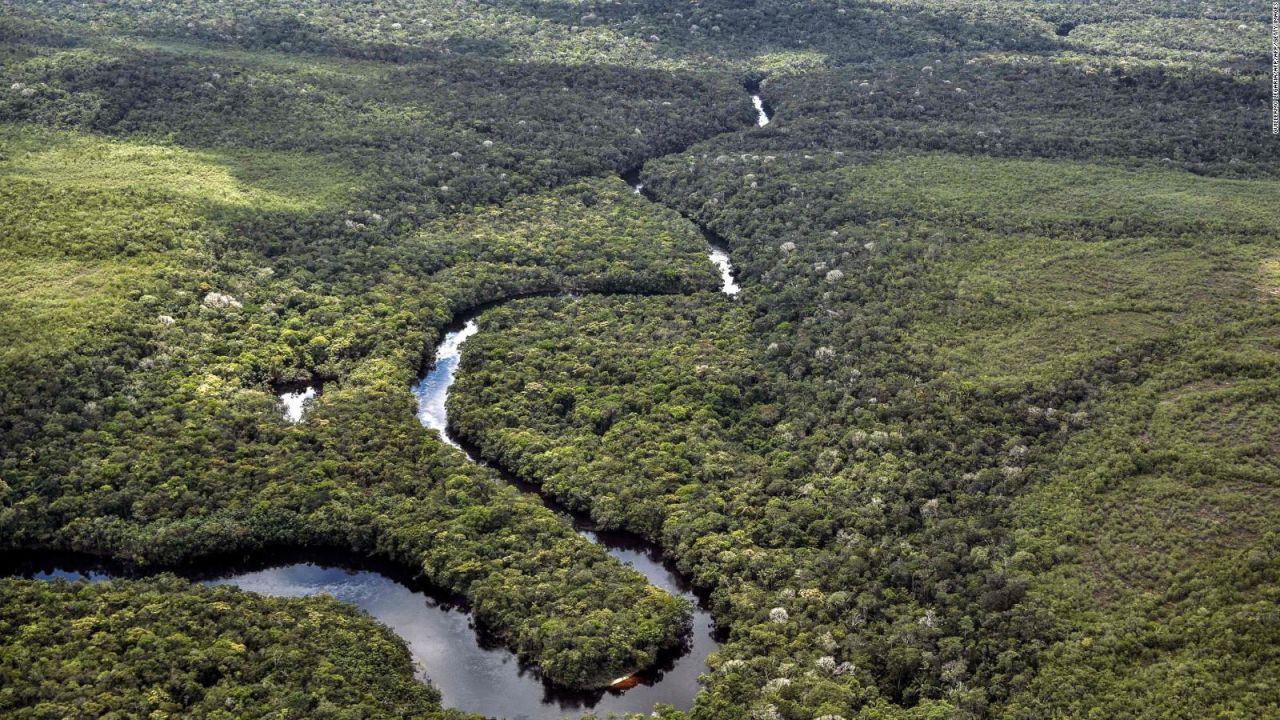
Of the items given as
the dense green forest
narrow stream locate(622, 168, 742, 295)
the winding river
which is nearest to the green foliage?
the dense green forest

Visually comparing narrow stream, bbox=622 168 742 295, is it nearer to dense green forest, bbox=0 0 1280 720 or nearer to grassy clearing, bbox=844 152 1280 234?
dense green forest, bbox=0 0 1280 720

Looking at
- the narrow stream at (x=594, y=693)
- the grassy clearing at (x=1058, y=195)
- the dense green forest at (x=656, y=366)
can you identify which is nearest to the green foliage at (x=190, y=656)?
the dense green forest at (x=656, y=366)

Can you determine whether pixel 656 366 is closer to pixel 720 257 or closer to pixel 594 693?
pixel 720 257

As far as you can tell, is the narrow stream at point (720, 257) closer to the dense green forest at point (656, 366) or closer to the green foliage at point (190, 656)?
the dense green forest at point (656, 366)

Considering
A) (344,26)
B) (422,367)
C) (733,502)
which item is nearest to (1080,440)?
(733,502)

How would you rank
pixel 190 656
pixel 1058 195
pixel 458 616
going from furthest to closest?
pixel 1058 195 < pixel 458 616 < pixel 190 656

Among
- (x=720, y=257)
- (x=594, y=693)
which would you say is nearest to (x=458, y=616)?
(x=594, y=693)
